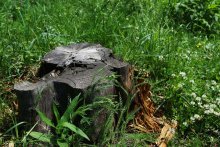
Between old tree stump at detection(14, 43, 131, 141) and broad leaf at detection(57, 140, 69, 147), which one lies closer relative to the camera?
broad leaf at detection(57, 140, 69, 147)

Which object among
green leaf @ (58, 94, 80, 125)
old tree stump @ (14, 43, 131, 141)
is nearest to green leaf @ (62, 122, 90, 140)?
green leaf @ (58, 94, 80, 125)

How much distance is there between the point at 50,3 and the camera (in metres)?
5.82

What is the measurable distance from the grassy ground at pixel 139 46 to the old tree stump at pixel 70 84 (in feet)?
1.06

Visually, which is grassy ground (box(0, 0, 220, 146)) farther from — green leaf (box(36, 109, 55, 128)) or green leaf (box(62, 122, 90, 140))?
green leaf (box(62, 122, 90, 140))

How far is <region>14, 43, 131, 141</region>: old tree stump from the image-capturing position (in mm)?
3480

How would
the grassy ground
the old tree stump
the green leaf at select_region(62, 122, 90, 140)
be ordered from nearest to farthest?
the green leaf at select_region(62, 122, 90, 140) < the old tree stump < the grassy ground

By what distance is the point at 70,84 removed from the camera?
3496 mm

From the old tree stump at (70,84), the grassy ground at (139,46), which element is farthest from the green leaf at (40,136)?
the grassy ground at (139,46)

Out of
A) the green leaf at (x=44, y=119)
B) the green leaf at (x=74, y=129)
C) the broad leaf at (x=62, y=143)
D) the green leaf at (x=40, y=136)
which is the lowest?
the broad leaf at (x=62, y=143)

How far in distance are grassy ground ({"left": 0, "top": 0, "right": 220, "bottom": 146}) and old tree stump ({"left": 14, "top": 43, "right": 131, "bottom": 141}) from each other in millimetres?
324

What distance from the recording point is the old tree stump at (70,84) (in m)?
3.48

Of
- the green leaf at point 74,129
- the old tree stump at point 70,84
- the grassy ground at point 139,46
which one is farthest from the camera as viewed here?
the grassy ground at point 139,46

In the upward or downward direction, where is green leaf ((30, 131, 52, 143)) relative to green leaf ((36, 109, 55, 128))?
downward

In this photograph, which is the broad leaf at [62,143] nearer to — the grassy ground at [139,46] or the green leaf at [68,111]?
the green leaf at [68,111]
